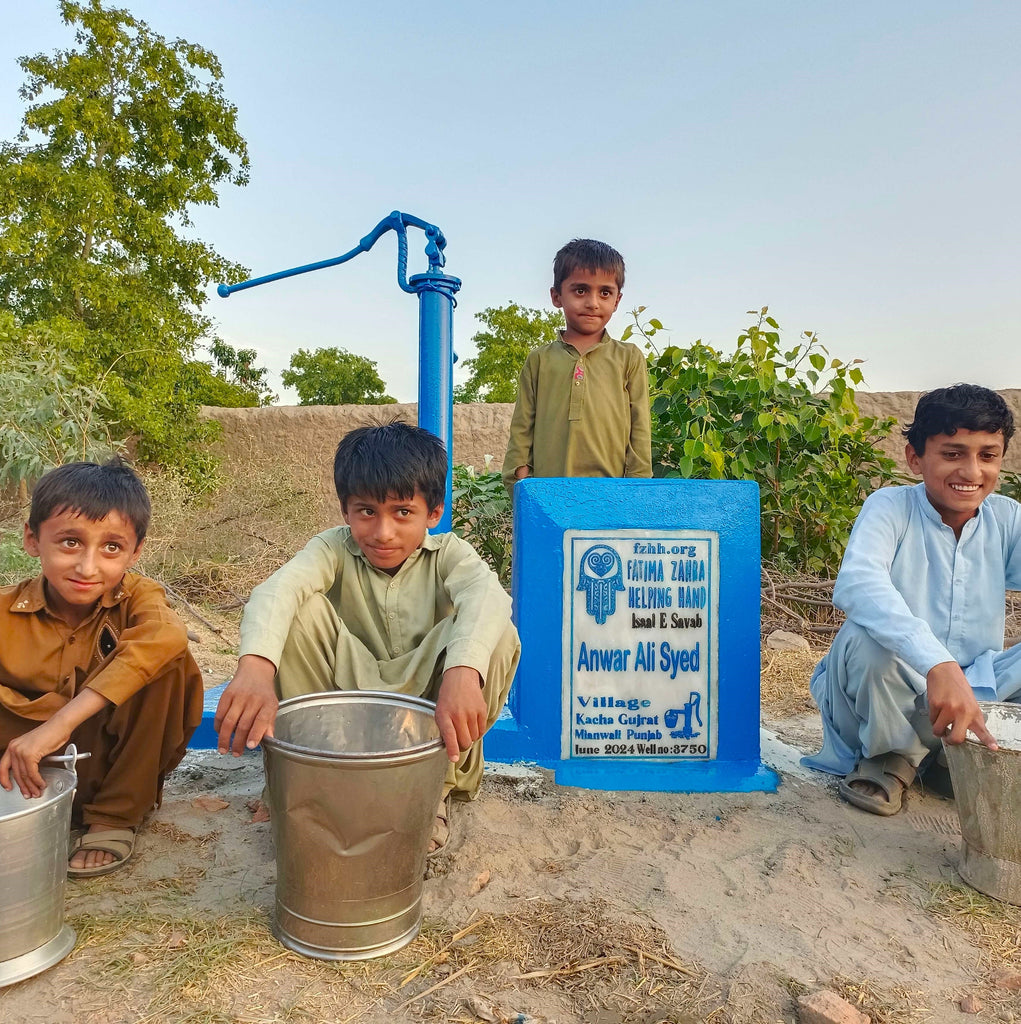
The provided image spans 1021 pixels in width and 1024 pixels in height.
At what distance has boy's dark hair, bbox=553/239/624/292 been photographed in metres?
3.01

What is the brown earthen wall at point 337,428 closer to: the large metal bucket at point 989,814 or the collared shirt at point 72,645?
the collared shirt at point 72,645

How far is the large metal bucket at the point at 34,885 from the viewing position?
137 cm

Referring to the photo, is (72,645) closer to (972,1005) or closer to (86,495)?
(86,495)

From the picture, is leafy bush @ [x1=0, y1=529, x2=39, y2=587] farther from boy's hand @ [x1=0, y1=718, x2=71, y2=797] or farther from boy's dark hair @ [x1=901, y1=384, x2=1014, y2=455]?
boy's dark hair @ [x1=901, y1=384, x2=1014, y2=455]

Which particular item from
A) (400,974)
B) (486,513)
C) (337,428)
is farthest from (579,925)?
(337,428)

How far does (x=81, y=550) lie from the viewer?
5.97ft

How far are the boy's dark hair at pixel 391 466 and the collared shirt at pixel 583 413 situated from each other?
1240mm

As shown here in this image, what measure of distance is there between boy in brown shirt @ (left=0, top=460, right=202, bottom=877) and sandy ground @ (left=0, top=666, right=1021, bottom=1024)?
16cm

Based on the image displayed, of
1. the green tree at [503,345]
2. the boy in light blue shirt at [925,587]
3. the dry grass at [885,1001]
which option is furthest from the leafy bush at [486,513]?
the green tree at [503,345]

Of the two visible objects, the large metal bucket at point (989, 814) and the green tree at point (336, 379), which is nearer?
the large metal bucket at point (989, 814)

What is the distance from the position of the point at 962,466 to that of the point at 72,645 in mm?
2386

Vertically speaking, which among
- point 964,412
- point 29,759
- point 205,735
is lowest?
point 205,735

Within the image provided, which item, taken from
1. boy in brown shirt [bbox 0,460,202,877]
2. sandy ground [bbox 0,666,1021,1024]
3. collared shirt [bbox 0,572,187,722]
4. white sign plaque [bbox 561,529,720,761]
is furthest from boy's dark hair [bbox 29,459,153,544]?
white sign plaque [bbox 561,529,720,761]

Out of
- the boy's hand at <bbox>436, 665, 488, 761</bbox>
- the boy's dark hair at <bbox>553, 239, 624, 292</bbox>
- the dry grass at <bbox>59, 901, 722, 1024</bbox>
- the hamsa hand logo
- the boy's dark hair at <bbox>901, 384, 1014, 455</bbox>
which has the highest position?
the boy's dark hair at <bbox>553, 239, 624, 292</bbox>
